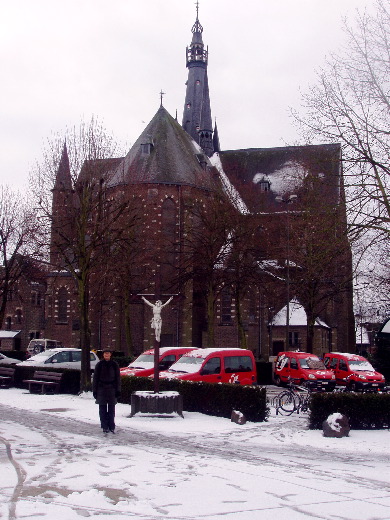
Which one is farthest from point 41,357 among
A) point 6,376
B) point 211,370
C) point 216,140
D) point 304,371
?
point 216,140

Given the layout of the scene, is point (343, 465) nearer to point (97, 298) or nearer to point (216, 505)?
point (216, 505)

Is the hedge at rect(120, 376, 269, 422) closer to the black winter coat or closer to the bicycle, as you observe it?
the bicycle

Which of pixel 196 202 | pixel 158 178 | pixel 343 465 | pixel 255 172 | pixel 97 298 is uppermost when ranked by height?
pixel 255 172

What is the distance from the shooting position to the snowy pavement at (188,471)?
7250 mm

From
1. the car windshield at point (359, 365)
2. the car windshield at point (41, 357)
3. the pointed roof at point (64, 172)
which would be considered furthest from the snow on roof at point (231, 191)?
the car windshield at point (41, 357)

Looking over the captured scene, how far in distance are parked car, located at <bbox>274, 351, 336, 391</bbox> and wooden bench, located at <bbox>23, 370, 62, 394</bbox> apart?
10.1 m

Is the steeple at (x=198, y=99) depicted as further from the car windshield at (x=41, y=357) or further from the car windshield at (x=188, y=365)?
the car windshield at (x=188, y=365)

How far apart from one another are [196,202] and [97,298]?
353 inches

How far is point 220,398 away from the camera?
1675cm

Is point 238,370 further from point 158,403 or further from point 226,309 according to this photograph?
point 226,309

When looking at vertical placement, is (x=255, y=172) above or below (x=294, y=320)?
above

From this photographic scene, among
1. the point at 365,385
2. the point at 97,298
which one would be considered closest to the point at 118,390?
the point at 365,385

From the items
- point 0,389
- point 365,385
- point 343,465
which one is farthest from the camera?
point 365,385

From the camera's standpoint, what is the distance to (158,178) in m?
50.3
